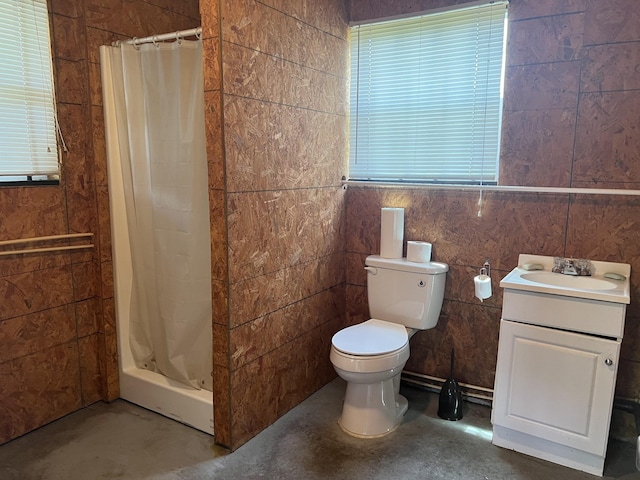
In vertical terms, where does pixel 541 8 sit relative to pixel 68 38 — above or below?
above

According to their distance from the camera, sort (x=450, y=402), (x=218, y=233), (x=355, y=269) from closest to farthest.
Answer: (x=218, y=233) → (x=450, y=402) → (x=355, y=269)

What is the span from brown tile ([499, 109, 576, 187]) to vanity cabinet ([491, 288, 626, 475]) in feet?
2.25

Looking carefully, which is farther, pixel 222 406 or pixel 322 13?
pixel 322 13

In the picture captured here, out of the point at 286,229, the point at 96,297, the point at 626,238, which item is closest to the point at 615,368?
the point at 626,238

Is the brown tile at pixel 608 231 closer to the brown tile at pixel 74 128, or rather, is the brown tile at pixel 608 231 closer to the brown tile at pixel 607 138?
the brown tile at pixel 607 138

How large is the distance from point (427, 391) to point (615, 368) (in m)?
1.18

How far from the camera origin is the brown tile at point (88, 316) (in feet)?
8.78

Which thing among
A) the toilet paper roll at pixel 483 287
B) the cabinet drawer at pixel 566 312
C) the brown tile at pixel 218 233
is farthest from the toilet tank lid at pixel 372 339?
the brown tile at pixel 218 233

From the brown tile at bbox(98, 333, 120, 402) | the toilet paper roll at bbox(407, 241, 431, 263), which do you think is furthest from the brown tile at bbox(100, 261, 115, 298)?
the toilet paper roll at bbox(407, 241, 431, 263)

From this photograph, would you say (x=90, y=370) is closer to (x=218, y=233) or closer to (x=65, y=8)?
(x=218, y=233)

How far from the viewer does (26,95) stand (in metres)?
2.34

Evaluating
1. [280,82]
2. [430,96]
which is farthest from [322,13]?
[430,96]

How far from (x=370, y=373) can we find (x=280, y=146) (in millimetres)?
1225

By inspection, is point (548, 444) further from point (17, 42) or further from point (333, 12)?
point (17, 42)
